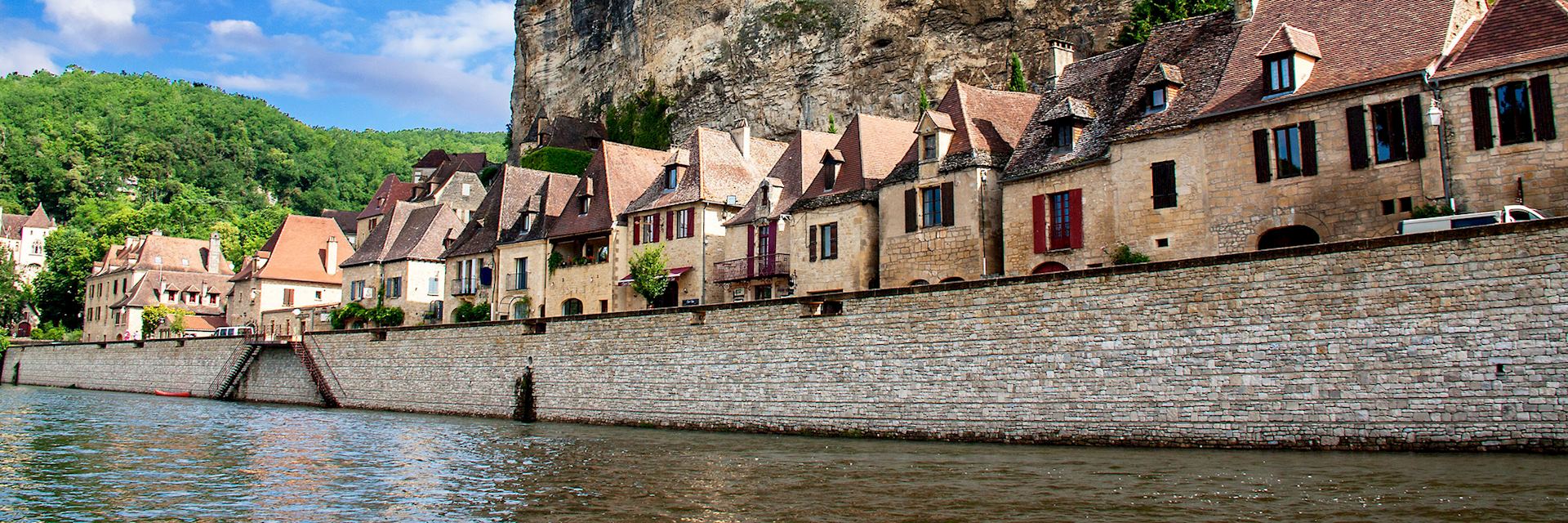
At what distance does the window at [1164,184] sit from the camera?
28.0 metres

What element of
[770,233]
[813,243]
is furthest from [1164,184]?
[770,233]

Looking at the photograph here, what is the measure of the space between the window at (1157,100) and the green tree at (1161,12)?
12.7m

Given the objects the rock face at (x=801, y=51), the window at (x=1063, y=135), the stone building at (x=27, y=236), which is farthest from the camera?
the stone building at (x=27, y=236)

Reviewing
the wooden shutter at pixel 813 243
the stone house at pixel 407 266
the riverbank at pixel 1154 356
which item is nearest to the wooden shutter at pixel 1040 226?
the riverbank at pixel 1154 356

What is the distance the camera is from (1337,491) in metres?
15.6

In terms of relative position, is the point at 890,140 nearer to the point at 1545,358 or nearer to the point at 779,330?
the point at 779,330

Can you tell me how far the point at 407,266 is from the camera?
183 feet

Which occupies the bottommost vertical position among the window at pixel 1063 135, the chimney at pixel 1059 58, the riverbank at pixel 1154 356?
the riverbank at pixel 1154 356

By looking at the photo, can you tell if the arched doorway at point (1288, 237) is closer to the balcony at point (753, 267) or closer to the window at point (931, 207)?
the window at point (931, 207)

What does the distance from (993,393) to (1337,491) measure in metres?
9.17

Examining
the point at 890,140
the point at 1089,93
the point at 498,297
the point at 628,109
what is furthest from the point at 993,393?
the point at 628,109

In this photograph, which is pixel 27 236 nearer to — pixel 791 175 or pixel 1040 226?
pixel 791 175

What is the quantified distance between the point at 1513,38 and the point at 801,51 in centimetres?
5107

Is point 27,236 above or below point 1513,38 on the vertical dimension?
above
